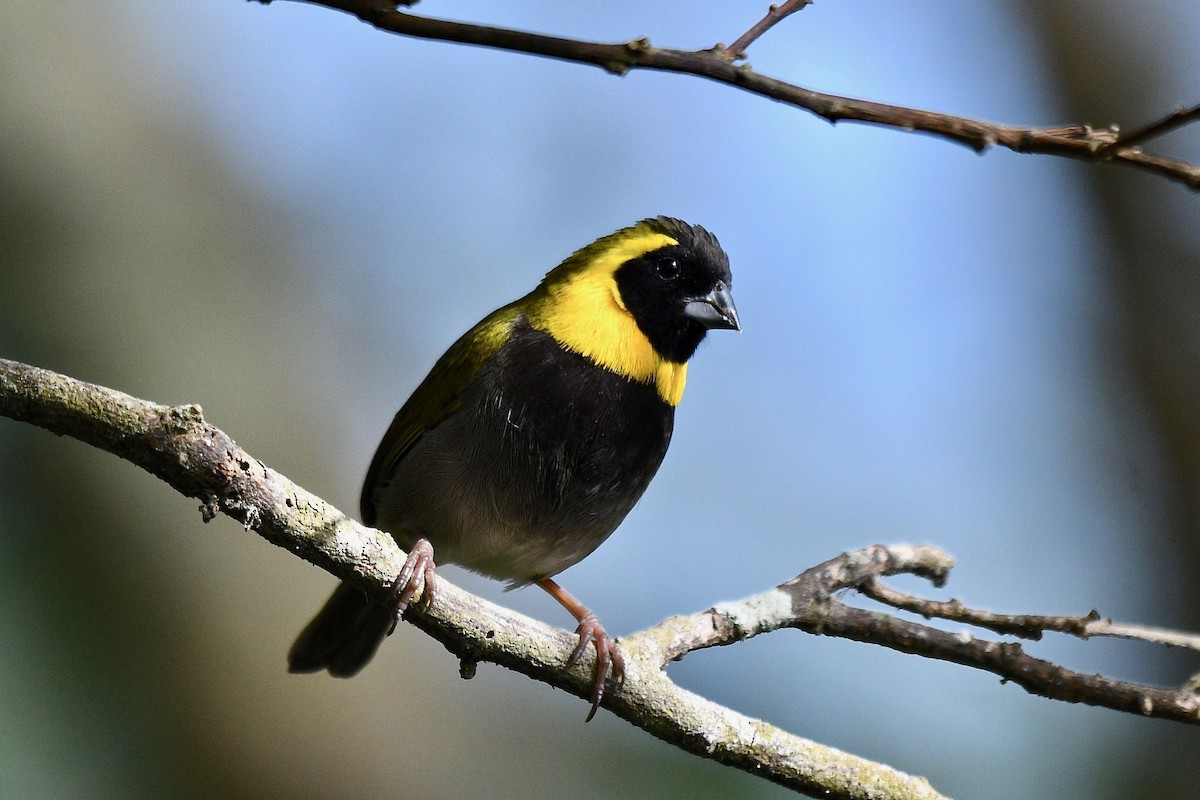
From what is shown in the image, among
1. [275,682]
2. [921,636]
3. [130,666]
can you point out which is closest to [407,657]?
[275,682]

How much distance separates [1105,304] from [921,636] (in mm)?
5517

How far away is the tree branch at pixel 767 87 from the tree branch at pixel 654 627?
0.83m

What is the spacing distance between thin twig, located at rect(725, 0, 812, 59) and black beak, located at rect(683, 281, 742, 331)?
162cm

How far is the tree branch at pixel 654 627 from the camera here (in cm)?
198

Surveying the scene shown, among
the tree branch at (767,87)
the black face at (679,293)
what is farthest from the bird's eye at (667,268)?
the tree branch at (767,87)

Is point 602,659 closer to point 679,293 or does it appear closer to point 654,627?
point 654,627

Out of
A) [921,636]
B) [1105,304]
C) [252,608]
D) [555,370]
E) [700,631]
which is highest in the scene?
[1105,304]

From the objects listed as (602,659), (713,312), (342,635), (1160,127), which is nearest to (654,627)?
(602,659)

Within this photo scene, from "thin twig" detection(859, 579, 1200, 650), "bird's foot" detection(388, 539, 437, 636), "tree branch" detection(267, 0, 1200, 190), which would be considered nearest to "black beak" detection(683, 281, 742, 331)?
"thin twig" detection(859, 579, 1200, 650)

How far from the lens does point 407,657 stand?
6223mm

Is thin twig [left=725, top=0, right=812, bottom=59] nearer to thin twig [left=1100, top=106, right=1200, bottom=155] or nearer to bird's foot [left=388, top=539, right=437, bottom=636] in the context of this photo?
thin twig [left=1100, top=106, right=1200, bottom=155]

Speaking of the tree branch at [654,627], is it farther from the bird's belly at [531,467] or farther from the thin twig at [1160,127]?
the thin twig at [1160,127]

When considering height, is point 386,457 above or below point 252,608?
above

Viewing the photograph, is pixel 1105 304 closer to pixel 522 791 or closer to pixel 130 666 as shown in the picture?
pixel 522 791
